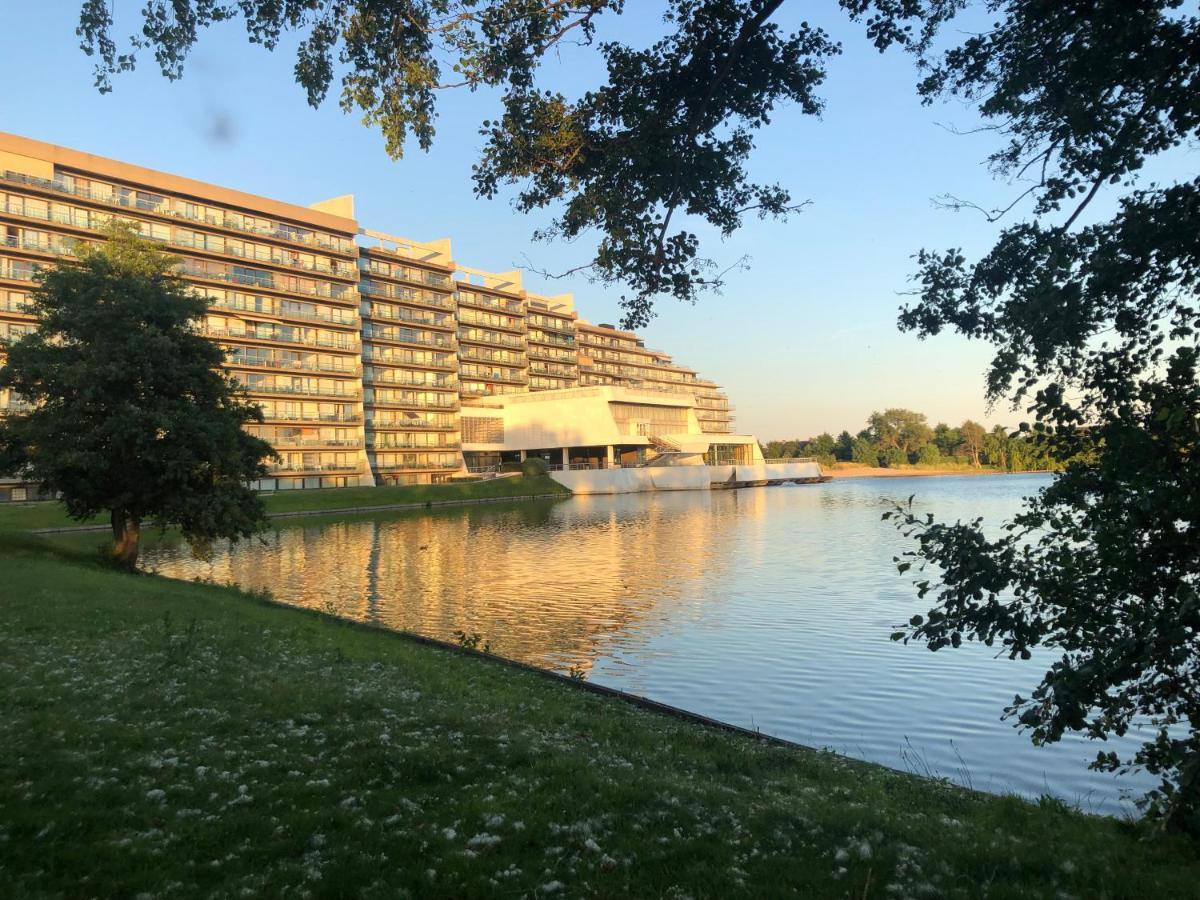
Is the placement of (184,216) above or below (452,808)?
above

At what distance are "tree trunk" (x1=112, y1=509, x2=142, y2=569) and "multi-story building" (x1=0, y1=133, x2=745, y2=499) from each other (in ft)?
142

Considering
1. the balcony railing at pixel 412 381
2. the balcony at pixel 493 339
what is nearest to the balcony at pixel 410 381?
the balcony railing at pixel 412 381

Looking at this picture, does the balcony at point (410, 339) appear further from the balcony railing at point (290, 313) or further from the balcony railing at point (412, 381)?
the balcony railing at point (290, 313)

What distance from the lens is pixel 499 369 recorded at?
16900 cm

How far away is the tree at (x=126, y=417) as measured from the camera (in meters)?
31.3

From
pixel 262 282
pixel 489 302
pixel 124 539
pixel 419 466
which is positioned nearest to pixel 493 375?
pixel 489 302

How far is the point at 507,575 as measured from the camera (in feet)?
123

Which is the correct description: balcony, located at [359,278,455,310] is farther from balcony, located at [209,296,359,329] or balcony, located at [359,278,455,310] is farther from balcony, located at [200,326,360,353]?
balcony, located at [200,326,360,353]

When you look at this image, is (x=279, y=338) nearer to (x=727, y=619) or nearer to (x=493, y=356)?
(x=493, y=356)

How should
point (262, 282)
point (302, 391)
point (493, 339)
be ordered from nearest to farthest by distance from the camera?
1. point (262, 282)
2. point (302, 391)
3. point (493, 339)

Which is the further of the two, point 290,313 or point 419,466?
point 419,466

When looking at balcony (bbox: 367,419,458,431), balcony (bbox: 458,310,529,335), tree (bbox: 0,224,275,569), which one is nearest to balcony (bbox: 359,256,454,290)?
balcony (bbox: 458,310,529,335)

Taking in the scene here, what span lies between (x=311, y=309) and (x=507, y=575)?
97287 millimetres

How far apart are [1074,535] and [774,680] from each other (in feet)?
38.6
